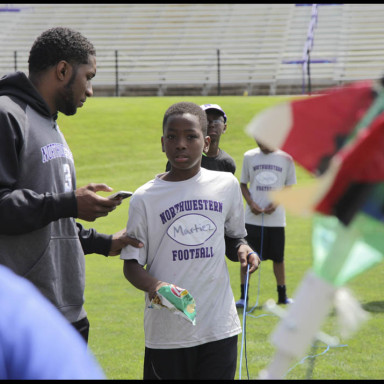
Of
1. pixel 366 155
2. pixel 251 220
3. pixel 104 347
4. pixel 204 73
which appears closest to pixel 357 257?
pixel 366 155

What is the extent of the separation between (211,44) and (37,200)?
1481 inches

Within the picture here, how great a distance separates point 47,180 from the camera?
306cm

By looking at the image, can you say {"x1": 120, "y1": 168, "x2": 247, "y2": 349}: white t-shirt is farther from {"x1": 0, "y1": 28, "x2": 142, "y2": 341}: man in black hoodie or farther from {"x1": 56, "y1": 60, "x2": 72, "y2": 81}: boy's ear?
{"x1": 56, "y1": 60, "x2": 72, "y2": 81}: boy's ear

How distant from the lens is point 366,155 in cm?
79

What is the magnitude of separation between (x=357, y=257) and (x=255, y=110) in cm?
2266

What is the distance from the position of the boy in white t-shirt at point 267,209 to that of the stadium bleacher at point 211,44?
78.9 feet

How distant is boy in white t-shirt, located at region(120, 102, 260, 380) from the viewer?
3.41 meters

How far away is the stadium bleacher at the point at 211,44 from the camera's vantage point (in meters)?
35.1

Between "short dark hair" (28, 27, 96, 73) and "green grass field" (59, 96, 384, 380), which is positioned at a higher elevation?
"short dark hair" (28, 27, 96, 73)

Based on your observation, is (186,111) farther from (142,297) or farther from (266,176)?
(142,297)

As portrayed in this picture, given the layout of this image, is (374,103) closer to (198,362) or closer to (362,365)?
(198,362)

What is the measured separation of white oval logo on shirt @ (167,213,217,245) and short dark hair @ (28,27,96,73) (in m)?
0.90

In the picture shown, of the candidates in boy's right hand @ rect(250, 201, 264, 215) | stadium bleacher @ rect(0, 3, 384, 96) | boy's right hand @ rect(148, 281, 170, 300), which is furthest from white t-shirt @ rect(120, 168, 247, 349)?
stadium bleacher @ rect(0, 3, 384, 96)

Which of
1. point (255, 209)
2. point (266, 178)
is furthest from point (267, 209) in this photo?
point (266, 178)
